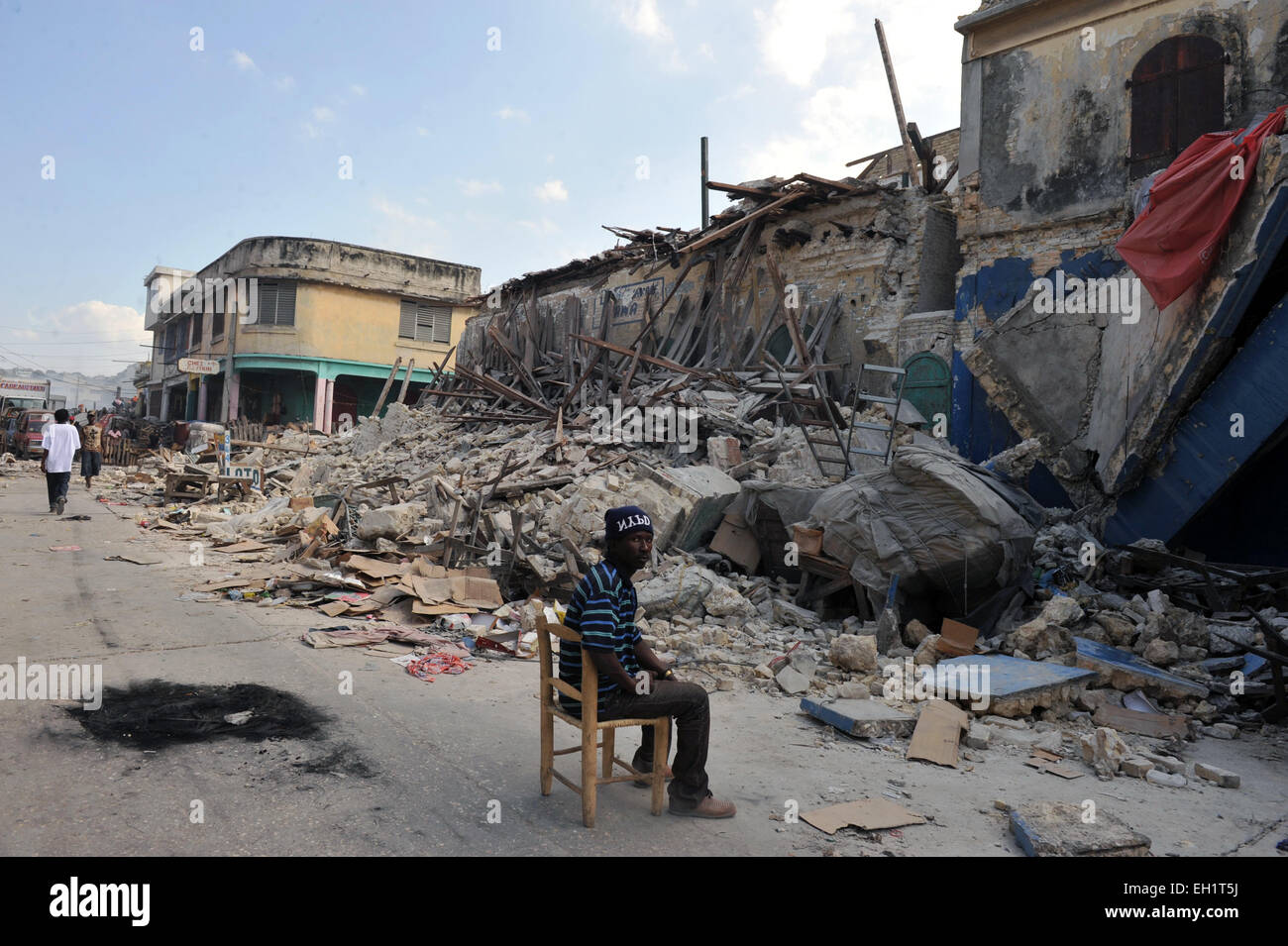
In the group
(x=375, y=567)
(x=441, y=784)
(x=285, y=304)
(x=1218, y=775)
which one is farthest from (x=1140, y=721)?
(x=285, y=304)

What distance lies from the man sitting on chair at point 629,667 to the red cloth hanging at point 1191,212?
18.3 ft

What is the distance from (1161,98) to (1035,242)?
2.15m

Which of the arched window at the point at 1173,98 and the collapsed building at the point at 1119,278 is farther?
the arched window at the point at 1173,98

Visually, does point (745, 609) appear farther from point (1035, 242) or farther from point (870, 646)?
point (1035, 242)

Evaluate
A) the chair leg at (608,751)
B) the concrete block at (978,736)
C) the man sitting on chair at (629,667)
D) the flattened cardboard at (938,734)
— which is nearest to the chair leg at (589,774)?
Answer: the man sitting on chair at (629,667)

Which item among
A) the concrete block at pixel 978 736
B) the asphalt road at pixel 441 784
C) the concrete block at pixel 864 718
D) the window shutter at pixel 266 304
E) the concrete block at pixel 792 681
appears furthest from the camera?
the window shutter at pixel 266 304

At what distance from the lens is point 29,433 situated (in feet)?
88.4

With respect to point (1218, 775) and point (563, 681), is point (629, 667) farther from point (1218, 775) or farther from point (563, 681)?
point (1218, 775)

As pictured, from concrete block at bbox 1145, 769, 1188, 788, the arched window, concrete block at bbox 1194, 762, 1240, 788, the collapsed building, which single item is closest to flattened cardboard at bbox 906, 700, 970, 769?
concrete block at bbox 1145, 769, 1188, 788

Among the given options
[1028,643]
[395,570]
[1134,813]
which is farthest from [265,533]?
[1134,813]

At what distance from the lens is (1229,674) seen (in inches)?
225

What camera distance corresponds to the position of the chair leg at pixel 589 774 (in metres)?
3.20

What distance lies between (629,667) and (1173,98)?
10.9 m

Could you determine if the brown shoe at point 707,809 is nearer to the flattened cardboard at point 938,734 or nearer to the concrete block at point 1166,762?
the flattened cardboard at point 938,734
